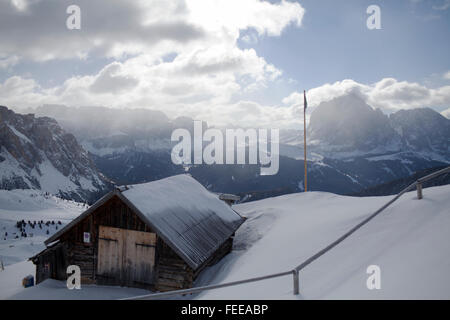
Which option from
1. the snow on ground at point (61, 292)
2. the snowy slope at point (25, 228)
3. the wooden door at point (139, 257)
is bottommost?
the snowy slope at point (25, 228)

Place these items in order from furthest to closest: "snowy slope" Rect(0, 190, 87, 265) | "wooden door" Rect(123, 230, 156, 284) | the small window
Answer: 1. "snowy slope" Rect(0, 190, 87, 265)
2. the small window
3. "wooden door" Rect(123, 230, 156, 284)

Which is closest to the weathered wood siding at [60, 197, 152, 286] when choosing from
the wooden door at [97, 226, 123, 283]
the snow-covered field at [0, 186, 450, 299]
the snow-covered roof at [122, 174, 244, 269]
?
the wooden door at [97, 226, 123, 283]

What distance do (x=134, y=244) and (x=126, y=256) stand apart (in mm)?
667

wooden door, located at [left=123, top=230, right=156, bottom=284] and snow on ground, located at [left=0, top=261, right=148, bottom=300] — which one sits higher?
wooden door, located at [left=123, top=230, right=156, bottom=284]

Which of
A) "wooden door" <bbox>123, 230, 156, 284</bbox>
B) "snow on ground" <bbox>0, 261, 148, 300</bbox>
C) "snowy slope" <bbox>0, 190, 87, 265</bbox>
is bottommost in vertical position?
"snowy slope" <bbox>0, 190, 87, 265</bbox>

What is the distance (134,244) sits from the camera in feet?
41.4

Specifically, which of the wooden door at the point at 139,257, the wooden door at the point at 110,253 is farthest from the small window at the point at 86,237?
the wooden door at the point at 139,257

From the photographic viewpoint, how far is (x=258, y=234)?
62.7 feet

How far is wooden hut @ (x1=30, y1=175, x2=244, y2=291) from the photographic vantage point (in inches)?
477

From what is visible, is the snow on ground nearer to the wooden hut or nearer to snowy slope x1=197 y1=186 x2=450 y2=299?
the wooden hut

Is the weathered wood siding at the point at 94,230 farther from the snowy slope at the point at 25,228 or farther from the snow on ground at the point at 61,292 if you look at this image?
the snowy slope at the point at 25,228

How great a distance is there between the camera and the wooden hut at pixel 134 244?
12.1 metres

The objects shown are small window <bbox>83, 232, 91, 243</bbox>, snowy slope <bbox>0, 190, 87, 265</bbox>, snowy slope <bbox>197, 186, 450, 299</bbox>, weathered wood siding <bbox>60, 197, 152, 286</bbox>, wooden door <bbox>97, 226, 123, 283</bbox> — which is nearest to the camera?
snowy slope <bbox>197, 186, 450, 299</bbox>
